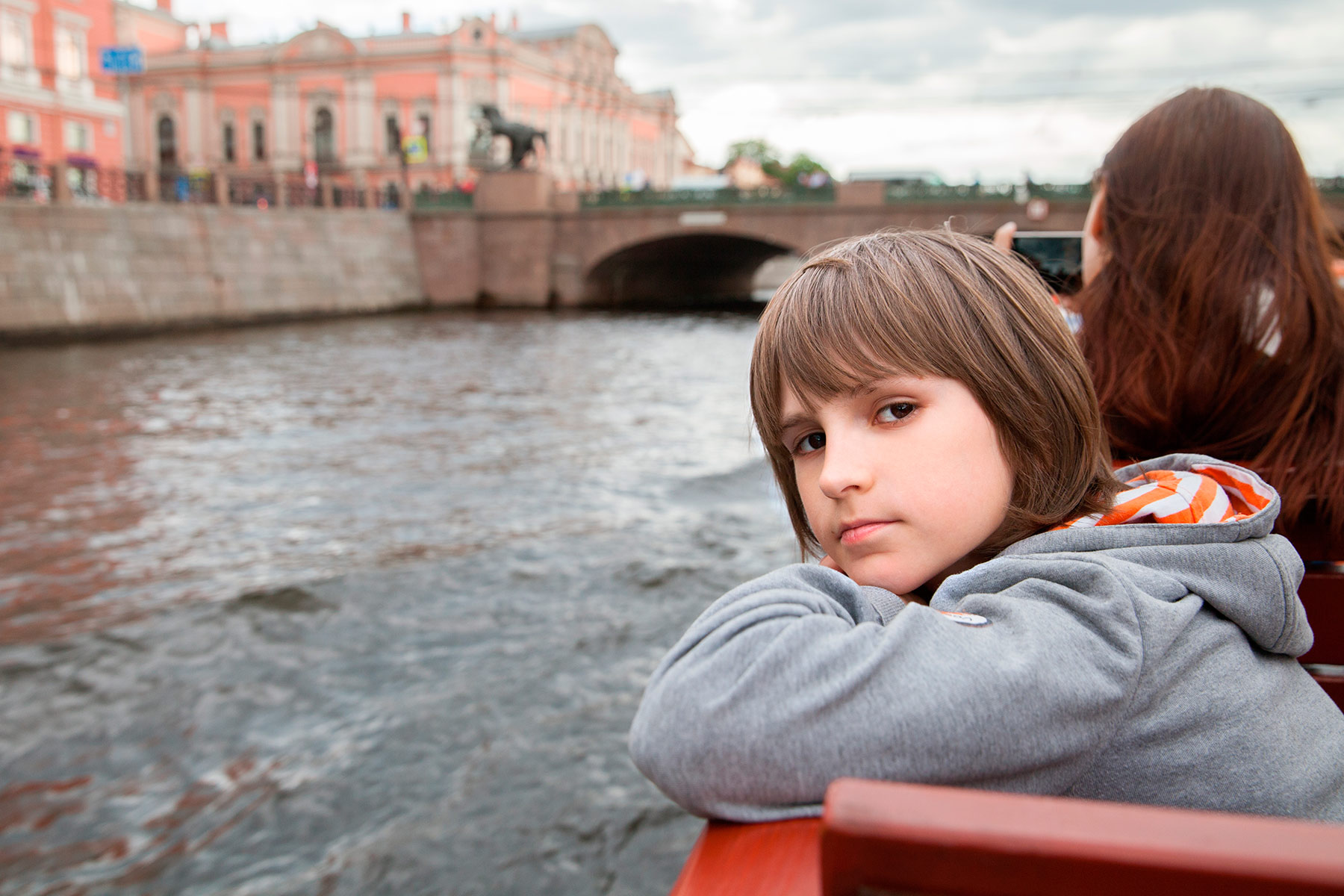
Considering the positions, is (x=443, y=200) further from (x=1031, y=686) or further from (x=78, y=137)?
(x=1031, y=686)

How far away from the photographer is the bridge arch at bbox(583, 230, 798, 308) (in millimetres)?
29312

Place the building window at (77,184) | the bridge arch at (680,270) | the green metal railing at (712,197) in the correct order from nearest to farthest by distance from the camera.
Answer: the building window at (77,184) → the green metal railing at (712,197) → the bridge arch at (680,270)

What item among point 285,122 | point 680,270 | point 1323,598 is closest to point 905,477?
point 1323,598

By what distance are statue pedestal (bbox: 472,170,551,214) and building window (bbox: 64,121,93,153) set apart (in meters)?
13.7

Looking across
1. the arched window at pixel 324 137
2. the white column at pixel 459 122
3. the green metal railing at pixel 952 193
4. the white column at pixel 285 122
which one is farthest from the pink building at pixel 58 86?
the green metal railing at pixel 952 193

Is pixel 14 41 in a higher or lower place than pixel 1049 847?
higher

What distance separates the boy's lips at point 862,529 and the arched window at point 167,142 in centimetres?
5422

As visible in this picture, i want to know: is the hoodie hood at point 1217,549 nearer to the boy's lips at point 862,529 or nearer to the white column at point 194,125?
the boy's lips at point 862,529

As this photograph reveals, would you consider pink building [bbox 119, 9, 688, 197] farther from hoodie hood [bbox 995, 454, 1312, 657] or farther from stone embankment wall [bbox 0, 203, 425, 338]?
hoodie hood [bbox 995, 454, 1312, 657]

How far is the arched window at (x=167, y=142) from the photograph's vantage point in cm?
4878

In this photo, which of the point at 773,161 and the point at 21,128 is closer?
the point at 21,128

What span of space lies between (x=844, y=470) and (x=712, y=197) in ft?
89.1

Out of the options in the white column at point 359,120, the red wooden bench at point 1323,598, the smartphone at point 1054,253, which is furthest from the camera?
the white column at point 359,120

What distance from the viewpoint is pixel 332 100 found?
152 feet
